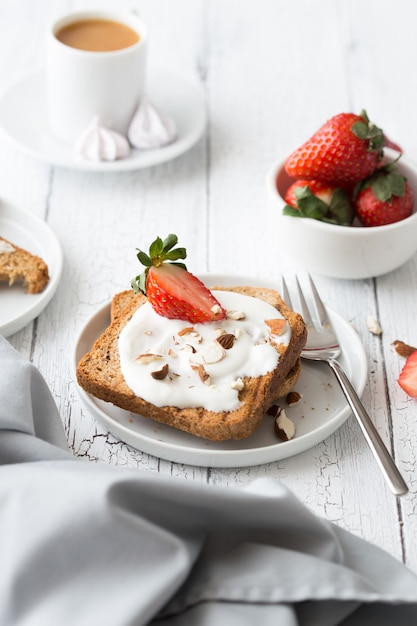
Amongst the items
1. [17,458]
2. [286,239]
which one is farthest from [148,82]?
[17,458]

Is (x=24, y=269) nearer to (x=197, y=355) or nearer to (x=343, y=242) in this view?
(x=197, y=355)

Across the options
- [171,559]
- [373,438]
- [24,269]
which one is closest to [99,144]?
[24,269]

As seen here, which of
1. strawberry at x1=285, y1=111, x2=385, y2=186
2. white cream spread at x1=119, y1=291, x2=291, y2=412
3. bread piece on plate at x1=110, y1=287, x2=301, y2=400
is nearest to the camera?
white cream spread at x1=119, y1=291, x2=291, y2=412

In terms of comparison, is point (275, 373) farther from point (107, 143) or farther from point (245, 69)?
point (245, 69)

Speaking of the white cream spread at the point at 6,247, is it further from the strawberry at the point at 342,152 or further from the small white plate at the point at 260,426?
the strawberry at the point at 342,152

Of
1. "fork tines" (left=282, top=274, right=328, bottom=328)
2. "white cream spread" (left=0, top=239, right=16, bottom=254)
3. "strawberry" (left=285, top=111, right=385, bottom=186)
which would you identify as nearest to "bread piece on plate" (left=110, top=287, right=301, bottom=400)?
"fork tines" (left=282, top=274, right=328, bottom=328)

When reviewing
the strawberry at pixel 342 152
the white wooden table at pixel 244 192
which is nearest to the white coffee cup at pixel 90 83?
the white wooden table at pixel 244 192

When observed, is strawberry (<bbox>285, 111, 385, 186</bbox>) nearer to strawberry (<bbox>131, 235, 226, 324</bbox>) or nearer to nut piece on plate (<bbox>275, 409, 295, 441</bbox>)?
strawberry (<bbox>131, 235, 226, 324</bbox>)
